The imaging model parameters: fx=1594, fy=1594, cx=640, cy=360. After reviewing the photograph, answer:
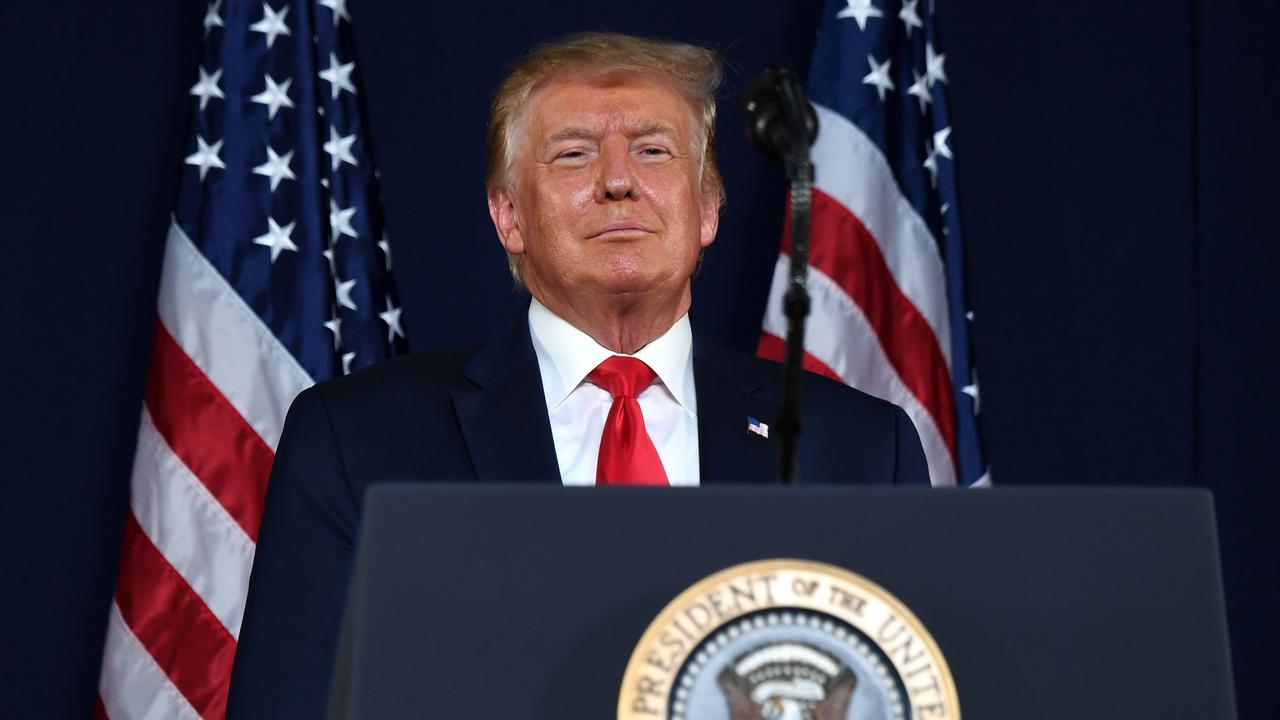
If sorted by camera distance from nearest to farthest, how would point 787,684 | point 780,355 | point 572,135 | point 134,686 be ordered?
point 787,684 → point 572,135 → point 134,686 → point 780,355

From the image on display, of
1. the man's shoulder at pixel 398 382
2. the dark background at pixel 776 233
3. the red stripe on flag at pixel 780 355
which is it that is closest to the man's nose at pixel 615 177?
the man's shoulder at pixel 398 382

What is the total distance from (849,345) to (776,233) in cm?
49

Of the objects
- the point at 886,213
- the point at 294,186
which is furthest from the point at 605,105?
the point at 886,213

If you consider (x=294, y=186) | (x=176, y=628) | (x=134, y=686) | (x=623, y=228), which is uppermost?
(x=294, y=186)

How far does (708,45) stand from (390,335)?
1018 millimetres

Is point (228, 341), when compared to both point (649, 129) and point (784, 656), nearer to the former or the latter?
point (649, 129)

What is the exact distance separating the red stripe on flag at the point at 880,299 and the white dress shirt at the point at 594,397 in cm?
117

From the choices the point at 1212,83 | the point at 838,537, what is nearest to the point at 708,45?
the point at 1212,83

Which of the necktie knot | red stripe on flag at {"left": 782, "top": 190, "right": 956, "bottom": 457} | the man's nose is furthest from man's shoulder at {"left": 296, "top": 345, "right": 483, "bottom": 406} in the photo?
red stripe on flag at {"left": 782, "top": 190, "right": 956, "bottom": 457}

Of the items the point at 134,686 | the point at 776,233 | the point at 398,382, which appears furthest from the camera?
the point at 776,233

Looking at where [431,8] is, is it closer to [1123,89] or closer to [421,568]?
[1123,89]

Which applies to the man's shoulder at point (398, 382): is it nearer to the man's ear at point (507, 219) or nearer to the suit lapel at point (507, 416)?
the suit lapel at point (507, 416)

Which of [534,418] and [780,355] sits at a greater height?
[780,355]

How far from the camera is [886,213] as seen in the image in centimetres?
311
